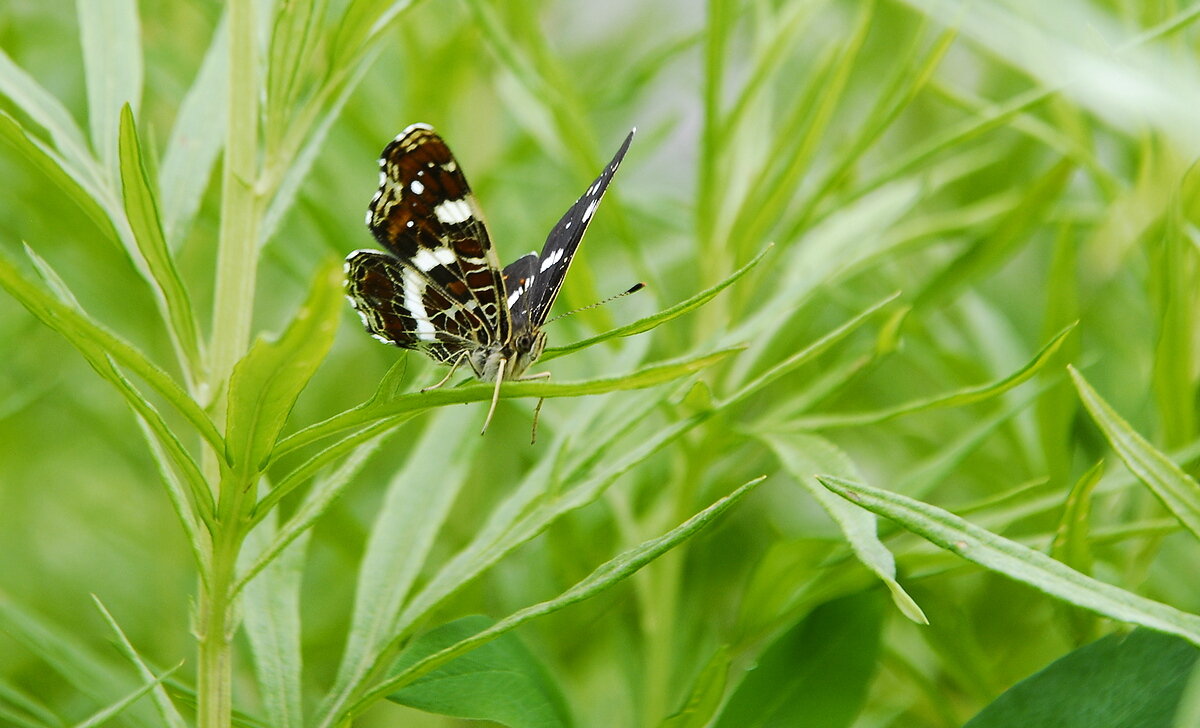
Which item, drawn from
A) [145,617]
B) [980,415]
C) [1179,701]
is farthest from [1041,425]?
[145,617]

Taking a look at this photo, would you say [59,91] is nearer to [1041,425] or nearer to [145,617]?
[145,617]

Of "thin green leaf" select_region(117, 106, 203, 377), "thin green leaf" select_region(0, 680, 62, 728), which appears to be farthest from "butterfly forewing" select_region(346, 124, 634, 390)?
"thin green leaf" select_region(0, 680, 62, 728)

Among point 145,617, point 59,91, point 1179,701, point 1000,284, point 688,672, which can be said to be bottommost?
point 1179,701

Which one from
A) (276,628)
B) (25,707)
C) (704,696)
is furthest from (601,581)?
(25,707)

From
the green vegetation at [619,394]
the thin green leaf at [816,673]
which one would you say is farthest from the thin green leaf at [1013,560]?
the thin green leaf at [816,673]

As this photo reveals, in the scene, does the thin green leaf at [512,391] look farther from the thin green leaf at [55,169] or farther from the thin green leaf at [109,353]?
the thin green leaf at [55,169]
